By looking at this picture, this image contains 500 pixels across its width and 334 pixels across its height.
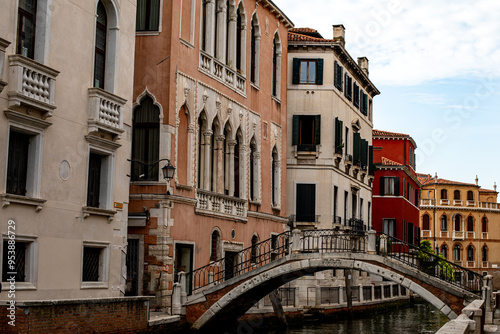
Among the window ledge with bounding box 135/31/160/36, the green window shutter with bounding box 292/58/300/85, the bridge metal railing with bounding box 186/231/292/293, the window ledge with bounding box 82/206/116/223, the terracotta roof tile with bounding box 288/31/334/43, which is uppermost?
the terracotta roof tile with bounding box 288/31/334/43

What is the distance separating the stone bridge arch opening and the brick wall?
3360 mm

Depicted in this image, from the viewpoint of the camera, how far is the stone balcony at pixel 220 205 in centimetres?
2300

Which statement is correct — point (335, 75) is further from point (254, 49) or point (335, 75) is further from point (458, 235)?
point (458, 235)

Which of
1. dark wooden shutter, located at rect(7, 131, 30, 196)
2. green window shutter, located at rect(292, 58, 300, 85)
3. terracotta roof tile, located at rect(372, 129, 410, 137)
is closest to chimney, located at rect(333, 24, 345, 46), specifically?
green window shutter, located at rect(292, 58, 300, 85)

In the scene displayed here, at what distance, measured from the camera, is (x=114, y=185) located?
18562 millimetres

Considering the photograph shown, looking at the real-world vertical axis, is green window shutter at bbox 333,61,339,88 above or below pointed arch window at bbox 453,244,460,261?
above

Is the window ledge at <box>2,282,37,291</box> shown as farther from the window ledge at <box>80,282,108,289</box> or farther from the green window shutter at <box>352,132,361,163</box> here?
the green window shutter at <box>352,132,361,163</box>

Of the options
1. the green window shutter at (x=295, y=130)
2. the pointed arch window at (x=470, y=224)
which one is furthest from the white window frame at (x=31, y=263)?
the pointed arch window at (x=470, y=224)

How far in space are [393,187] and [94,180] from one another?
110ft

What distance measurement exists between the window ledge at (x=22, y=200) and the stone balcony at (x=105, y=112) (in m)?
2.30

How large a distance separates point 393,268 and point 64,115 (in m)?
9.82

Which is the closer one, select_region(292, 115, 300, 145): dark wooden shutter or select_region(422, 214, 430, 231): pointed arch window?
select_region(292, 115, 300, 145): dark wooden shutter

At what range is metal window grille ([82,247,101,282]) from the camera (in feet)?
58.3

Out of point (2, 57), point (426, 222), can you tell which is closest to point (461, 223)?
point (426, 222)
